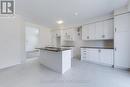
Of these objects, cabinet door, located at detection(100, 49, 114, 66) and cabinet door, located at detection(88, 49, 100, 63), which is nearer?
cabinet door, located at detection(100, 49, 114, 66)

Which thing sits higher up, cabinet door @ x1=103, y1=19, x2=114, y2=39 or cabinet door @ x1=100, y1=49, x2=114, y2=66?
cabinet door @ x1=103, y1=19, x2=114, y2=39

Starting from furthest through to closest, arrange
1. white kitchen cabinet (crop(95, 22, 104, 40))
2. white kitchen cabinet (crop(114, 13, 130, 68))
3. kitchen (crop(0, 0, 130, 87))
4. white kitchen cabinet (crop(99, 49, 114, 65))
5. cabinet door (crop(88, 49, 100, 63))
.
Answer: white kitchen cabinet (crop(95, 22, 104, 40)) < cabinet door (crop(88, 49, 100, 63)) < white kitchen cabinet (crop(99, 49, 114, 65)) < white kitchen cabinet (crop(114, 13, 130, 68)) < kitchen (crop(0, 0, 130, 87))

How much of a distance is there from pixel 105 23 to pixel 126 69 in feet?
8.32

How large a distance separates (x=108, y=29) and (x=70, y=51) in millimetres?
2433

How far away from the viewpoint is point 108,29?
462cm

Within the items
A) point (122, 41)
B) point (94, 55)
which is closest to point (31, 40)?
point (94, 55)

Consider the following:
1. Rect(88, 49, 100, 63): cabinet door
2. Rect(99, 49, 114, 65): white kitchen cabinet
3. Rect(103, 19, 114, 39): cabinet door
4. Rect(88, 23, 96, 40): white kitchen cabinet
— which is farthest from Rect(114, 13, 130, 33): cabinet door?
Rect(88, 49, 100, 63): cabinet door

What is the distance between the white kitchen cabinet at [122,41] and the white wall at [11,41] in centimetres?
502

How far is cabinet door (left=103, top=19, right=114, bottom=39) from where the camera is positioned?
447 cm

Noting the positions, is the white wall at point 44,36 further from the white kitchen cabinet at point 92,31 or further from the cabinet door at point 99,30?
the cabinet door at point 99,30

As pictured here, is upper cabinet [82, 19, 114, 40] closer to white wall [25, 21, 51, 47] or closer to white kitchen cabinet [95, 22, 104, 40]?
white kitchen cabinet [95, 22, 104, 40]

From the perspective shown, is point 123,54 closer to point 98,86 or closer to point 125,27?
point 125,27

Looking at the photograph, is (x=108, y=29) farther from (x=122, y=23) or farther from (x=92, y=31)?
(x=92, y=31)

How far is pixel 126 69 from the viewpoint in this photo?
→ 12.3 ft
